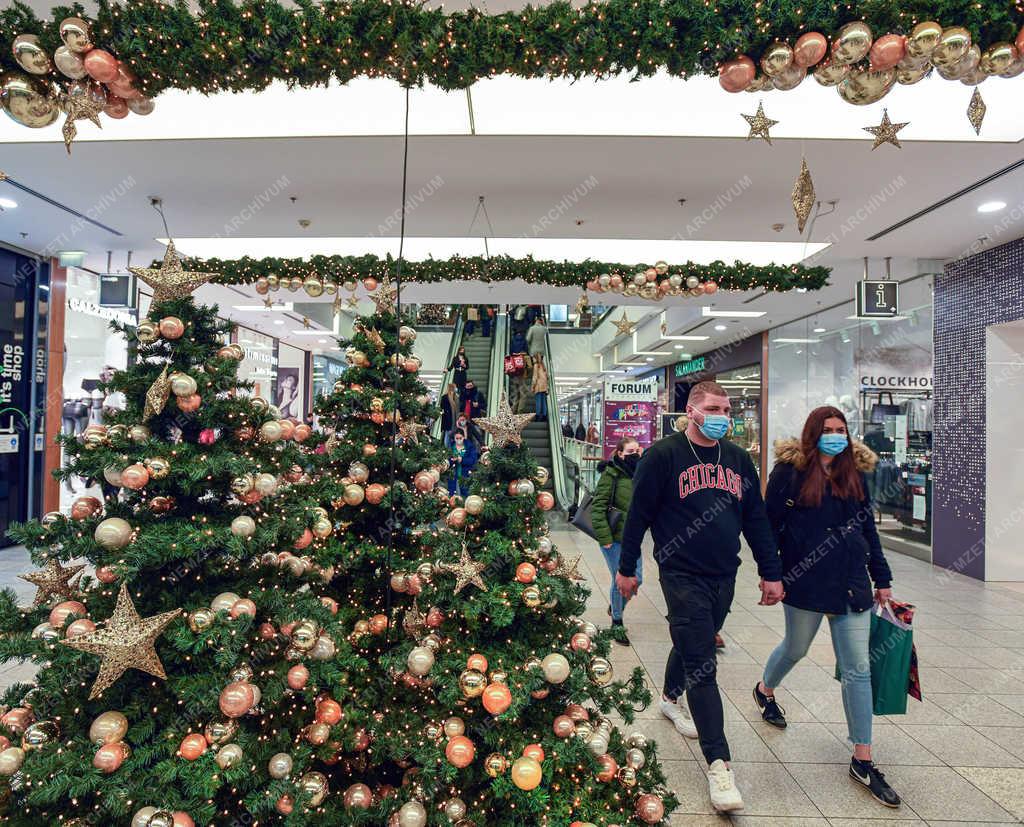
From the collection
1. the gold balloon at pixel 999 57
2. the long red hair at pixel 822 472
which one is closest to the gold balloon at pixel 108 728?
the long red hair at pixel 822 472

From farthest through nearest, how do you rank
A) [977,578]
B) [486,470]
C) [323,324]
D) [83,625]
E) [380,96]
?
[323,324]
[977,578]
[380,96]
[486,470]
[83,625]

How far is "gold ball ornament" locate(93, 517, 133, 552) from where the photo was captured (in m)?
1.65

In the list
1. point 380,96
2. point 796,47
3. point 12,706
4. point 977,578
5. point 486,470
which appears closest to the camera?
point 12,706

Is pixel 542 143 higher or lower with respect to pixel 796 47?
higher

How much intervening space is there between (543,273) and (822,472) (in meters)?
3.93

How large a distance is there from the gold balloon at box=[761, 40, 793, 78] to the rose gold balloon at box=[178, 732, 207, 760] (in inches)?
113

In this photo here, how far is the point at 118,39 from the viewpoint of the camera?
2.03m

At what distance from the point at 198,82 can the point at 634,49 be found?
167 centimetres

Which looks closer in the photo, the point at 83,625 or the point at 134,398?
the point at 83,625

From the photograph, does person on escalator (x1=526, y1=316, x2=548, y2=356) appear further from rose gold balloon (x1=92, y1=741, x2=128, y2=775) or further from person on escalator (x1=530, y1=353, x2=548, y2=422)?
rose gold balloon (x1=92, y1=741, x2=128, y2=775)

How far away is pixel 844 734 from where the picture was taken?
2.92m

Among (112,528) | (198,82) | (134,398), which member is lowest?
(112,528)

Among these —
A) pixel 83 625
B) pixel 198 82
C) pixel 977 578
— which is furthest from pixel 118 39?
pixel 977 578

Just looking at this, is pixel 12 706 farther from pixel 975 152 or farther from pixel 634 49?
pixel 975 152
